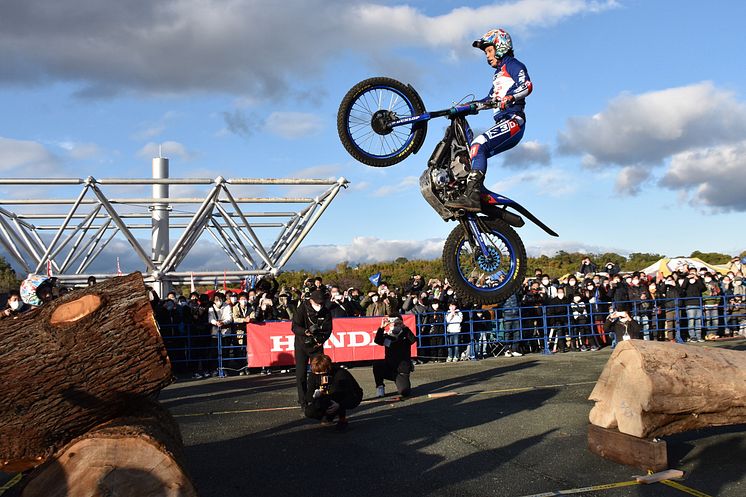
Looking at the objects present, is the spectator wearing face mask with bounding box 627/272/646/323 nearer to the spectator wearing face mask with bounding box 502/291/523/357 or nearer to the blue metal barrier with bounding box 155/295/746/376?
the blue metal barrier with bounding box 155/295/746/376

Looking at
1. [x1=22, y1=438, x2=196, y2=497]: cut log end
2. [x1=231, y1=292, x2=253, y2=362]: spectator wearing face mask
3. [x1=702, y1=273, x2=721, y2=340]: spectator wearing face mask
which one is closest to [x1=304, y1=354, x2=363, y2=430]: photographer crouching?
[x1=22, y1=438, x2=196, y2=497]: cut log end

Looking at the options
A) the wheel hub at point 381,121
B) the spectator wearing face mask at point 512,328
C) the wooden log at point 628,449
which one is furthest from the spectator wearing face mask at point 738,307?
the wheel hub at point 381,121

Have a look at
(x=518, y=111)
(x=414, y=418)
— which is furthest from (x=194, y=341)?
(x=518, y=111)

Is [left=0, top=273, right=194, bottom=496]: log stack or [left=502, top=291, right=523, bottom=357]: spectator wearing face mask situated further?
[left=502, top=291, right=523, bottom=357]: spectator wearing face mask

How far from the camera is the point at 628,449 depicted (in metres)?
7.18

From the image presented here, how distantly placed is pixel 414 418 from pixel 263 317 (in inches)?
269

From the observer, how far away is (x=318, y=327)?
9.89 meters

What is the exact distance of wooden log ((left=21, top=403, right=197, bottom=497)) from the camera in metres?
4.80

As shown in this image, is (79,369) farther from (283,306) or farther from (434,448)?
(283,306)

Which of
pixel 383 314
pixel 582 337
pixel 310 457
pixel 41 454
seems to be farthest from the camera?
pixel 582 337

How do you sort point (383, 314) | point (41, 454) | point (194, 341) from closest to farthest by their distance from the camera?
point (41, 454)
point (194, 341)
point (383, 314)

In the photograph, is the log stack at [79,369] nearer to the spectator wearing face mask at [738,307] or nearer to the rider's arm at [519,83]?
the rider's arm at [519,83]

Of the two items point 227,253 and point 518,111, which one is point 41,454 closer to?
point 518,111

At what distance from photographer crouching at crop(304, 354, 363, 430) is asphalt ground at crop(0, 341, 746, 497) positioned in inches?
10.1
